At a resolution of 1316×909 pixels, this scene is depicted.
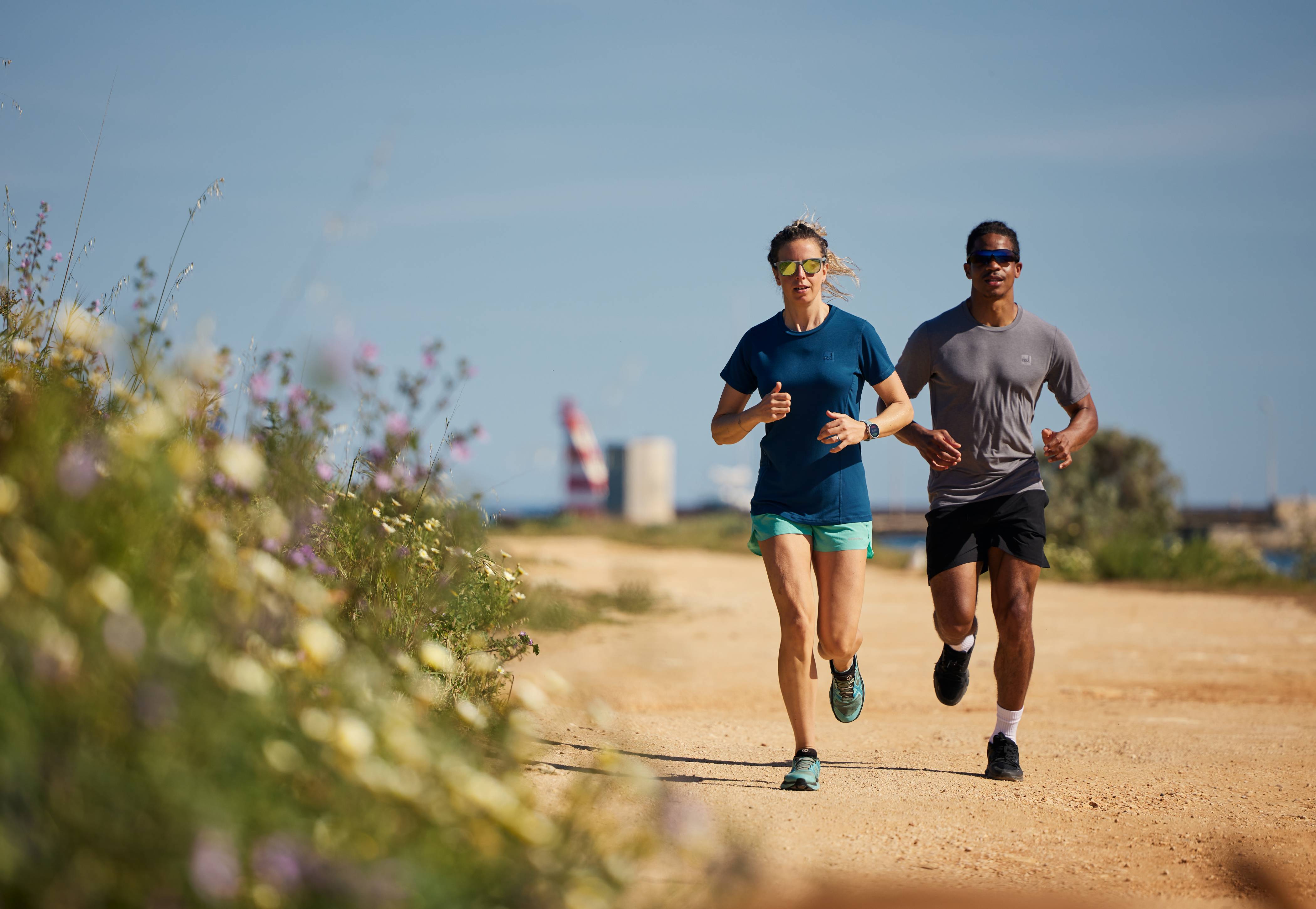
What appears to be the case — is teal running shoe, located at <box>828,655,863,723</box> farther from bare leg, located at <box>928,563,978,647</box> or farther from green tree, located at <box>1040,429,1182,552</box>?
green tree, located at <box>1040,429,1182,552</box>

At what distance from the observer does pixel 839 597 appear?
16.5 feet

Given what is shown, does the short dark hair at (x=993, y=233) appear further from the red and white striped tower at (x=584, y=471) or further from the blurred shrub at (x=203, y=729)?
the red and white striped tower at (x=584, y=471)

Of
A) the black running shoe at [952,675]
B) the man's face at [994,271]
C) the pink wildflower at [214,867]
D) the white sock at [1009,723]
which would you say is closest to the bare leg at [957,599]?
the black running shoe at [952,675]

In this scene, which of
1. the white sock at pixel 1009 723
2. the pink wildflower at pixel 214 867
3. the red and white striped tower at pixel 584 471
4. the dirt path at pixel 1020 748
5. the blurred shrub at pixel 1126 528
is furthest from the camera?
the red and white striped tower at pixel 584 471

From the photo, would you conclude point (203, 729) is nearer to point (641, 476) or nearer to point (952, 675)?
point (952, 675)

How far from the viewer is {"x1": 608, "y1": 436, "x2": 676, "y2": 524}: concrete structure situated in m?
55.8

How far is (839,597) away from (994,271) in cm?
176

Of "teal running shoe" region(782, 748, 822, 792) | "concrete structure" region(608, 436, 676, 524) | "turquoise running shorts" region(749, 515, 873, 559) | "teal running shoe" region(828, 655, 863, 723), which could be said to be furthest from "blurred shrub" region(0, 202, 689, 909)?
"concrete structure" region(608, 436, 676, 524)

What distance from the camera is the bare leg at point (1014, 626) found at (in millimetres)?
5320

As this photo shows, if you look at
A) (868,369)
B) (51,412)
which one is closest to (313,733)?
(51,412)

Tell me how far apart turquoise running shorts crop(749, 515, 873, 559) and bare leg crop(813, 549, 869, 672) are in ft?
0.10

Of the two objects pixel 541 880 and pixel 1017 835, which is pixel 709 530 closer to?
pixel 1017 835

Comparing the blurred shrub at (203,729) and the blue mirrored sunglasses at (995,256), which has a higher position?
the blue mirrored sunglasses at (995,256)

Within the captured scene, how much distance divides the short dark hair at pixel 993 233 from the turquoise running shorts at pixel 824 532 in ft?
5.06
